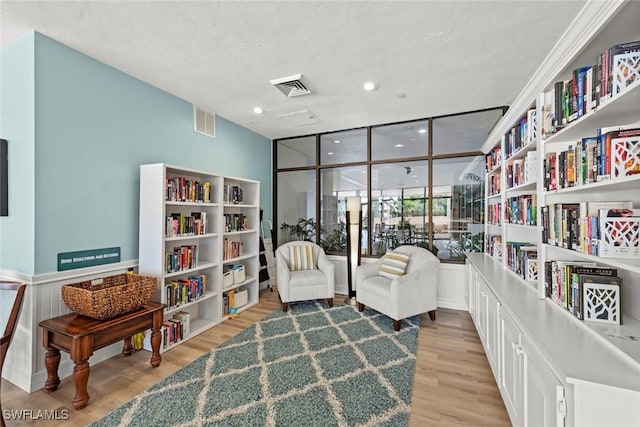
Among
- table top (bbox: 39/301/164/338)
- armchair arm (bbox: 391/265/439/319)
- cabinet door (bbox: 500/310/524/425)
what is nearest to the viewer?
cabinet door (bbox: 500/310/524/425)

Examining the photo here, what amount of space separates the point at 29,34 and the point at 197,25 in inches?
52.9

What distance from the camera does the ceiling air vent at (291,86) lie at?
9.21 ft

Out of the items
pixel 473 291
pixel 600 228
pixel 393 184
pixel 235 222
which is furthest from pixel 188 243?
pixel 600 228

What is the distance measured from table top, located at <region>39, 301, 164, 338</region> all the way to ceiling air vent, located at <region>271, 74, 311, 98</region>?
246 cm

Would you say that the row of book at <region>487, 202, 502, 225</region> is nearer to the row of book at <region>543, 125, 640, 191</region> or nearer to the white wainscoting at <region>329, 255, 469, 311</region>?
the white wainscoting at <region>329, 255, 469, 311</region>

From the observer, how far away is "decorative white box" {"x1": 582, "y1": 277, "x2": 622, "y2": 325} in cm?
141

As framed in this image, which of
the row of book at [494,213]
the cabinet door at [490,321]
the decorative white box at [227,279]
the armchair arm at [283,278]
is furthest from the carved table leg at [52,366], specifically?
the row of book at [494,213]

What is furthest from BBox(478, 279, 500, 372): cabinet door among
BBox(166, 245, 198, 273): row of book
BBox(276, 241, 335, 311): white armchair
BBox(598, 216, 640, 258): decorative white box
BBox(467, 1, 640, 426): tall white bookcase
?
BBox(166, 245, 198, 273): row of book

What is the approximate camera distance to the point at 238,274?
3.82 metres

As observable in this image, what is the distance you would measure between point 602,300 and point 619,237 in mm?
343

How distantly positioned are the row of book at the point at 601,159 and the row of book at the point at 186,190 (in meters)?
→ 3.19

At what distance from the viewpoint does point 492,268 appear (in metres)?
2.84

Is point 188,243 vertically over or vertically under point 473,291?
over

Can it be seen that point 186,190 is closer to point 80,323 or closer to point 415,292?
point 80,323
